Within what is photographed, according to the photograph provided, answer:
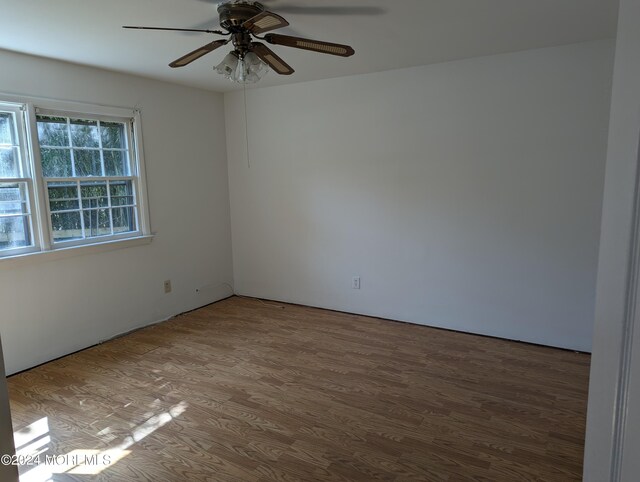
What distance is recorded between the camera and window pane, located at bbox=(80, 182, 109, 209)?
354 cm

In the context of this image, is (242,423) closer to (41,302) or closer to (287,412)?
(287,412)

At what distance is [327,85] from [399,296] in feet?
7.23

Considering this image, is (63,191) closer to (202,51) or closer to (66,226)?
(66,226)

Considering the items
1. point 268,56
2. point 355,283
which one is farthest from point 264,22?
point 355,283

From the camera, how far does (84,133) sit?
3533 mm

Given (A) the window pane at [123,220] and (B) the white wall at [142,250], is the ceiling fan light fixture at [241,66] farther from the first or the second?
(A) the window pane at [123,220]

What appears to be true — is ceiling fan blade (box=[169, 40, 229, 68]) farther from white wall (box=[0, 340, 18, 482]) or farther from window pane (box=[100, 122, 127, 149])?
white wall (box=[0, 340, 18, 482])

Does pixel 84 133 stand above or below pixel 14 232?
above

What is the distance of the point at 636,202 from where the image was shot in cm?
54

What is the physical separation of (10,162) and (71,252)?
79 centimetres

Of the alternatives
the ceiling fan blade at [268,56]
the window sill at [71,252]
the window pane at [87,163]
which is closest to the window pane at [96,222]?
the window sill at [71,252]

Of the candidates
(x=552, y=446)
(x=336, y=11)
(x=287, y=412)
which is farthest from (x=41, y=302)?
(x=552, y=446)

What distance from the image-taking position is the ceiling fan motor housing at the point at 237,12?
7.11ft

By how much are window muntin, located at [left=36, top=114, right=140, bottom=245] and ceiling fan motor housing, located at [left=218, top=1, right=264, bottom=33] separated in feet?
6.39
